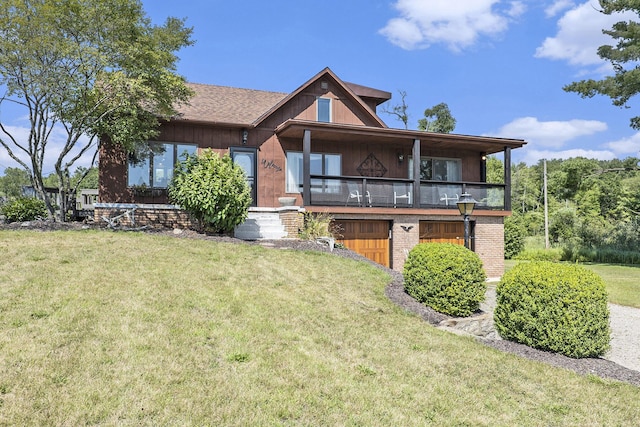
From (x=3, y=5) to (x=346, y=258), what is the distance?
1045cm

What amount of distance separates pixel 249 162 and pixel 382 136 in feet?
15.3

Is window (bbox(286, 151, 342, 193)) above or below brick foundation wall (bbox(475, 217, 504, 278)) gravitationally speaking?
above

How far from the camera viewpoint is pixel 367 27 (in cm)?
1532

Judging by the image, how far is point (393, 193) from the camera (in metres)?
14.9

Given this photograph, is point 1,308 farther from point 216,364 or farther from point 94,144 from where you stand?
point 94,144

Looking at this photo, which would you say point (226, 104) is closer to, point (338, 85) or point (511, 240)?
point (338, 85)

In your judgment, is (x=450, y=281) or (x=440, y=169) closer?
(x=450, y=281)

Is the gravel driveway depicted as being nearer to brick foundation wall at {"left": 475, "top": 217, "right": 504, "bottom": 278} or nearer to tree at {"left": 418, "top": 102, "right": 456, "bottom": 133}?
brick foundation wall at {"left": 475, "top": 217, "right": 504, "bottom": 278}

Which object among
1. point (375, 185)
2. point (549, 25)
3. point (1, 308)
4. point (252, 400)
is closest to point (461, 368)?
point (252, 400)

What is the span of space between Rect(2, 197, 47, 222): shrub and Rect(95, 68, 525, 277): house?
181 centimetres

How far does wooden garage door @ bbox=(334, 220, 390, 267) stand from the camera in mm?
14125

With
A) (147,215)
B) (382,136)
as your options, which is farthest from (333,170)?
(147,215)

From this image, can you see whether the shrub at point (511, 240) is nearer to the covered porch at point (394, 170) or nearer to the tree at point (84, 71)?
the covered porch at point (394, 170)

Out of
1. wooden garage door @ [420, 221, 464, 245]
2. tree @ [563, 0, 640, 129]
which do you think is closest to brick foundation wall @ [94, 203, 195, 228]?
wooden garage door @ [420, 221, 464, 245]
